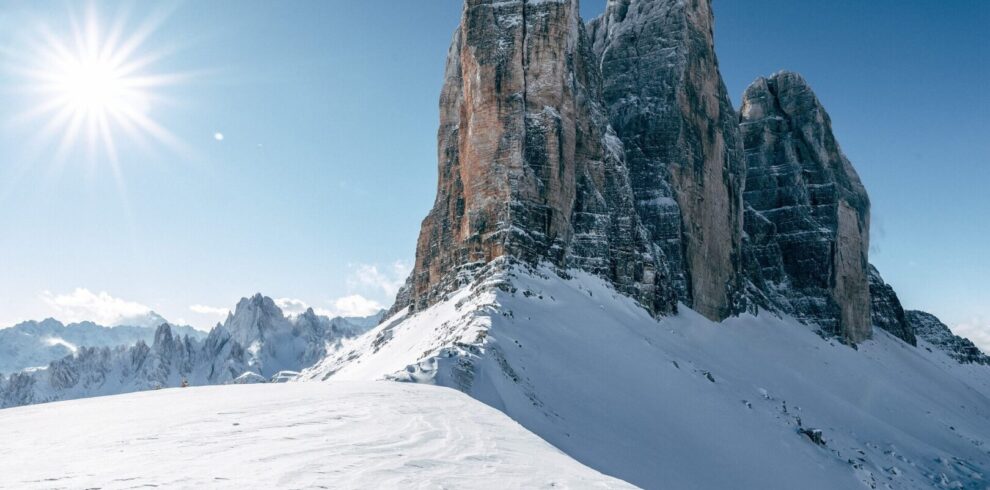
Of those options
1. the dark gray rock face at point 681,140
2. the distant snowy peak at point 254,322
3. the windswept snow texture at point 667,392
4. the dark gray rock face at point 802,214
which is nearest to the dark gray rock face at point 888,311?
the dark gray rock face at point 802,214

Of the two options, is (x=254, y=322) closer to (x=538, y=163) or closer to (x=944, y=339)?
(x=538, y=163)

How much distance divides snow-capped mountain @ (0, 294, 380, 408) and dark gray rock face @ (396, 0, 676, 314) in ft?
431

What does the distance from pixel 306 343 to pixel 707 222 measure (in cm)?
15217

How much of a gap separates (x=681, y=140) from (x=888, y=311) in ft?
212

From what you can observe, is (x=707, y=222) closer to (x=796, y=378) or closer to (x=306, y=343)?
(x=796, y=378)

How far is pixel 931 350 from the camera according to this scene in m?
111

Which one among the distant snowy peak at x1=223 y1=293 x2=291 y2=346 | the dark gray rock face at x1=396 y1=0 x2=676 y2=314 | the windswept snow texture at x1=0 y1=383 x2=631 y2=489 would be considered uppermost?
the dark gray rock face at x1=396 y1=0 x2=676 y2=314

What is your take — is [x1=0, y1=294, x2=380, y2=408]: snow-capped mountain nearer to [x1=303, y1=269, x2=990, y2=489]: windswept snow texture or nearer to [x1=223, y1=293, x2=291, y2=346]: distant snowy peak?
[x1=223, y1=293, x2=291, y2=346]: distant snowy peak

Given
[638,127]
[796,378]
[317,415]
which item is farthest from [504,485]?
[638,127]

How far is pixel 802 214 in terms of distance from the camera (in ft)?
297

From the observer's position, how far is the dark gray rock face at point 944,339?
11381 cm

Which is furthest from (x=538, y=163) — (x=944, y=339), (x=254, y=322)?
(x=254, y=322)

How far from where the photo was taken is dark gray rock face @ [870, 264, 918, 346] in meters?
102

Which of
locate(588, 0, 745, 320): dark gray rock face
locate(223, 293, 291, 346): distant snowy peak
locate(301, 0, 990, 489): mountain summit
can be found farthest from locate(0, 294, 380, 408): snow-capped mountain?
locate(301, 0, 990, 489): mountain summit
